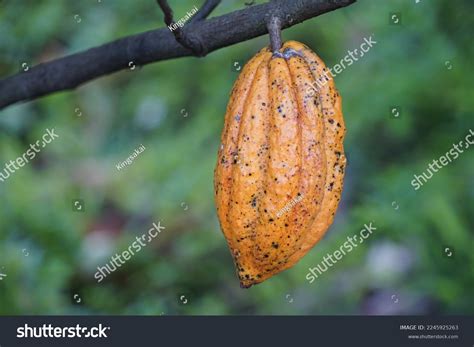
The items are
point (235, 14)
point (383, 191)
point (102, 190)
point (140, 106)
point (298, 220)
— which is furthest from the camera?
point (140, 106)

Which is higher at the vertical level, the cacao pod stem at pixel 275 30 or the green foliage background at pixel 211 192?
the cacao pod stem at pixel 275 30

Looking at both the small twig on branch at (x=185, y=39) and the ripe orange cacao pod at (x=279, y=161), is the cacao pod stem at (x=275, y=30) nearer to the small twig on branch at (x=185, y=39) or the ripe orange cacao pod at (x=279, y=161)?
the ripe orange cacao pod at (x=279, y=161)

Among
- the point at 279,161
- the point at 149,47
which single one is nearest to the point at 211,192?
the point at 149,47

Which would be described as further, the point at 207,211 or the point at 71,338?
the point at 207,211

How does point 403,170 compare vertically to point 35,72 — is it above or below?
below

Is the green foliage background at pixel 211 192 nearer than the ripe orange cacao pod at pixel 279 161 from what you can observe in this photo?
No

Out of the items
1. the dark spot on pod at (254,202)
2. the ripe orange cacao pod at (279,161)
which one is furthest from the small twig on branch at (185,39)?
the dark spot on pod at (254,202)

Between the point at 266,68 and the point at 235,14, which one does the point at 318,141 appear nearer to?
the point at 266,68

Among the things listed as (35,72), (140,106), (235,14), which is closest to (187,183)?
(140,106)
